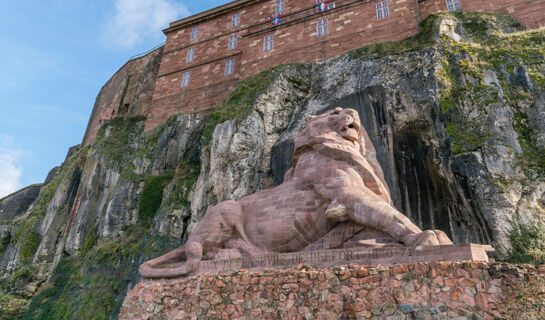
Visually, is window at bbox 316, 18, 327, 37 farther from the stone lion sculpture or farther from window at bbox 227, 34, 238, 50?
the stone lion sculpture

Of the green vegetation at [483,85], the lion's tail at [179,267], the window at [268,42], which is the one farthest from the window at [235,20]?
the lion's tail at [179,267]

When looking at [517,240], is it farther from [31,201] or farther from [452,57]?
[31,201]

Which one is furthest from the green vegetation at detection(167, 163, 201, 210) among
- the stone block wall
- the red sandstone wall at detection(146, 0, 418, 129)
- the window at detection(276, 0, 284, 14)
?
the window at detection(276, 0, 284, 14)

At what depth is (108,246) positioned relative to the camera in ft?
60.3

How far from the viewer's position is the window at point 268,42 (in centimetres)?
2267

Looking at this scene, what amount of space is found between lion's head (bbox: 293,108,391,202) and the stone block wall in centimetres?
192

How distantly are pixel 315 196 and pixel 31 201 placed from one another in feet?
138

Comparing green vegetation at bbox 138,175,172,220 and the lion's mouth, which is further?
green vegetation at bbox 138,175,172,220

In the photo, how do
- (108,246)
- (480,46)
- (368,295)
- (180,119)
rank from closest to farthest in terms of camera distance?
(368,295), (480,46), (108,246), (180,119)

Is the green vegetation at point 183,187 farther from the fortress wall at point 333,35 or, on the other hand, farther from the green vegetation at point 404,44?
the green vegetation at point 404,44

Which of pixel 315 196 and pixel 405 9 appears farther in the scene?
pixel 405 9

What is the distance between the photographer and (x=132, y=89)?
3378 cm

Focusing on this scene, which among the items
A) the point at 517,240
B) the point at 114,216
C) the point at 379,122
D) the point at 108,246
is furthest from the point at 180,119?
the point at 517,240

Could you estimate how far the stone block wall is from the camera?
4.18 metres
